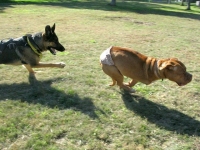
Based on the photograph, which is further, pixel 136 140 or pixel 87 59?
pixel 87 59

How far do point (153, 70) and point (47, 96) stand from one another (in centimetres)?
199

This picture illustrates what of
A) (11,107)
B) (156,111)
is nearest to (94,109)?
(156,111)

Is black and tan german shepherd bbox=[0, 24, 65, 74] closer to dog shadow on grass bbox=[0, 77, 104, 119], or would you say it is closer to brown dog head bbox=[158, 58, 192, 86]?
dog shadow on grass bbox=[0, 77, 104, 119]

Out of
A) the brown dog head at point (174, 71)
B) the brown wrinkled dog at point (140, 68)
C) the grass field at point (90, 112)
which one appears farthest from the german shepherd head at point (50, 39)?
the brown dog head at point (174, 71)

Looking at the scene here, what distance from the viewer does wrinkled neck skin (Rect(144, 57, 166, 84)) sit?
429 cm

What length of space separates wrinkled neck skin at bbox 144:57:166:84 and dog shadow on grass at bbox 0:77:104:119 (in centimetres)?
106

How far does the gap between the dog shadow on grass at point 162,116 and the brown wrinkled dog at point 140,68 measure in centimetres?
32

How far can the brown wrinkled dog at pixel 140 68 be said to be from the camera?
4.12 metres

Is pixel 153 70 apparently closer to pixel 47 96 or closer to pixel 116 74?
pixel 116 74

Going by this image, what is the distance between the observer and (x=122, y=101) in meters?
4.66

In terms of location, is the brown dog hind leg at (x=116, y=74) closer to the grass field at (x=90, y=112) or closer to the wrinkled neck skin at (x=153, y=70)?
the grass field at (x=90, y=112)

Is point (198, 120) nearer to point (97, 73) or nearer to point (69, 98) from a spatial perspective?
point (69, 98)

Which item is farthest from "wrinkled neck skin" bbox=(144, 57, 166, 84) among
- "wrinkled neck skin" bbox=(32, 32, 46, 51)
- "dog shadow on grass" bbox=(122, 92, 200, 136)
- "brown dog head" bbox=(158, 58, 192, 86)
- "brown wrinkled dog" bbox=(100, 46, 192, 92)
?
"wrinkled neck skin" bbox=(32, 32, 46, 51)

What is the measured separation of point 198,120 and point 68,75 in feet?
9.73
